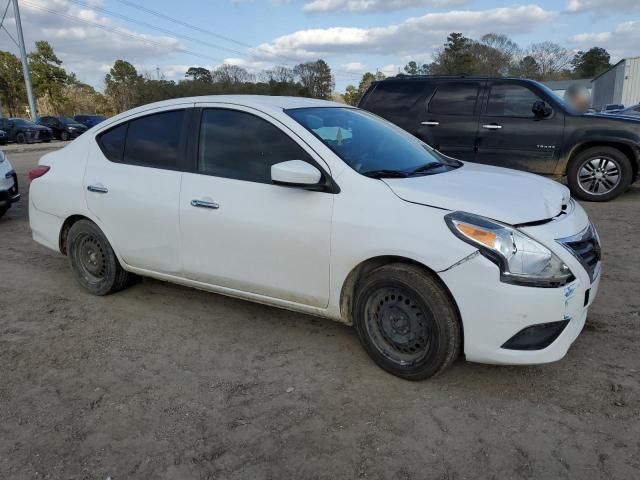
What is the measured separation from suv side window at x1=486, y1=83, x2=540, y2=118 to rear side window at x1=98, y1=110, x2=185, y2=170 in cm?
570

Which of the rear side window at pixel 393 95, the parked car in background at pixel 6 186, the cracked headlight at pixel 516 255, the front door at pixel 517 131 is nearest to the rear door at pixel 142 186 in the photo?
the cracked headlight at pixel 516 255

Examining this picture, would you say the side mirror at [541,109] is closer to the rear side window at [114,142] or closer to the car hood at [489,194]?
the car hood at [489,194]

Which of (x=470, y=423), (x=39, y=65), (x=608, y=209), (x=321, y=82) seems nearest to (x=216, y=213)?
(x=470, y=423)

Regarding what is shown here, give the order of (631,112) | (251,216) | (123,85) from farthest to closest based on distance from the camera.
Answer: (123,85) < (631,112) < (251,216)

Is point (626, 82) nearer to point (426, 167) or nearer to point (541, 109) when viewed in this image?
point (541, 109)

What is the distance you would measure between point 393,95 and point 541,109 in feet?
7.63

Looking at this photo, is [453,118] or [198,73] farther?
[198,73]

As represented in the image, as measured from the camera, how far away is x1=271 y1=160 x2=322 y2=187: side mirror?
310 centimetres

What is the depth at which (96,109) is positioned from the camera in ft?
179

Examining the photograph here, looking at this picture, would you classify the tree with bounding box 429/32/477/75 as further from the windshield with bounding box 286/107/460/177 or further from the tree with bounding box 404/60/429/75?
the windshield with bounding box 286/107/460/177

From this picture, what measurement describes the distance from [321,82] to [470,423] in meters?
69.7

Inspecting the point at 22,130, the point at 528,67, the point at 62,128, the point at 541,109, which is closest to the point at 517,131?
the point at 541,109

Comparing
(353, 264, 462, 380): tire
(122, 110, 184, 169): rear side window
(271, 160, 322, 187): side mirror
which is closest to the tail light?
(122, 110, 184, 169): rear side window

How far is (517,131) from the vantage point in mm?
7953
